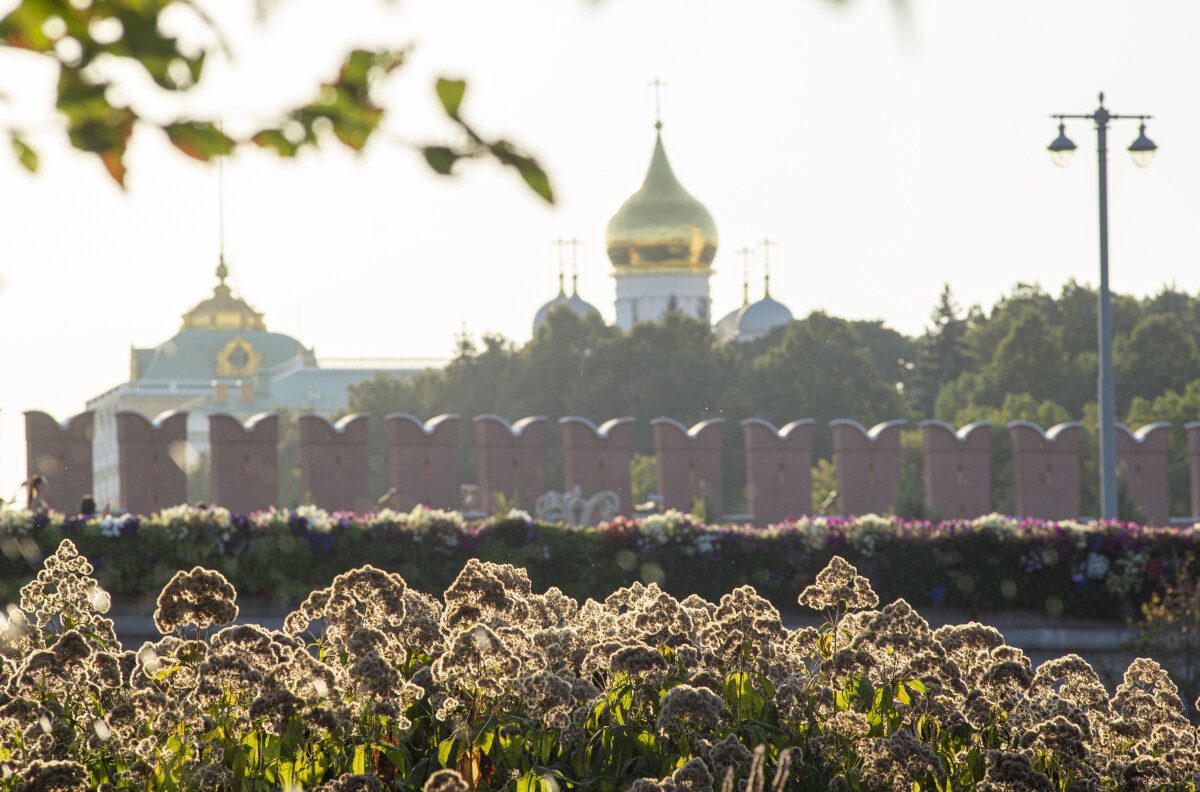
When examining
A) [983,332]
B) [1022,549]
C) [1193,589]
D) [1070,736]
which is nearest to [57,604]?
[1070,736]

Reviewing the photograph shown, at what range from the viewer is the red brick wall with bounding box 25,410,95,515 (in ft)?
59.2

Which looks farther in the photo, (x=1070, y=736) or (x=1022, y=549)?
(x=1022, y=549)

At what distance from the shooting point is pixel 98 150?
1.45 meters

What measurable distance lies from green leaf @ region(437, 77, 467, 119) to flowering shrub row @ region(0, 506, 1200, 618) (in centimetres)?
1151

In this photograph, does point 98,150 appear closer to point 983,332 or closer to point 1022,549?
point 1022,549

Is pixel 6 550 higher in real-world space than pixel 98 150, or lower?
lower

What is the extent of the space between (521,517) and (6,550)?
13.9ft

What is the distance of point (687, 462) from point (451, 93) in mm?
20053

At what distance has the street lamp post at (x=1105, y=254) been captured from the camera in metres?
15.7

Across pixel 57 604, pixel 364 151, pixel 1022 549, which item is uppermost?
pixel 364 151

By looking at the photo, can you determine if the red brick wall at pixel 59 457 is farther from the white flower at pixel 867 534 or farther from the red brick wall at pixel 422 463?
the white flower at pixel 867 534

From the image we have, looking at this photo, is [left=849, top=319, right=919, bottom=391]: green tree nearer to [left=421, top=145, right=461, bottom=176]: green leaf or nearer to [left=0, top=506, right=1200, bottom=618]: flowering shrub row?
[left=0, top=506, right=1200, bottom=618]: flowering shrub row

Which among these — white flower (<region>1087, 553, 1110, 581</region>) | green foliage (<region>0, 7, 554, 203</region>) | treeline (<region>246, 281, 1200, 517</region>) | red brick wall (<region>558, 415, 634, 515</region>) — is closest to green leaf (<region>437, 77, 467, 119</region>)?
green foliage (<region>0, 7, 554, 203</region>)

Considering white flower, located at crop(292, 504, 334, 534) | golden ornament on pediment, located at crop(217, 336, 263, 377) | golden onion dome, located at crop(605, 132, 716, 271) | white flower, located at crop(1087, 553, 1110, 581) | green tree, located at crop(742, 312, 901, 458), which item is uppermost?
golden onion dome, located at crop(605, 132, 716, 271)
